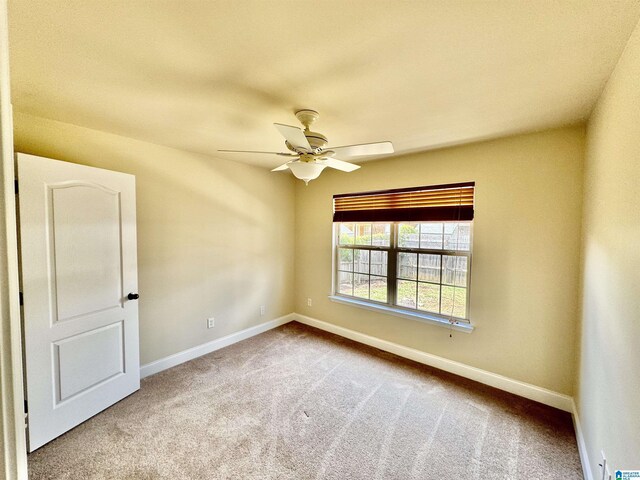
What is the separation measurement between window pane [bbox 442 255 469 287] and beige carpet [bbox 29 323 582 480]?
37.5 inches

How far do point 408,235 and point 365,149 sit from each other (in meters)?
1.58

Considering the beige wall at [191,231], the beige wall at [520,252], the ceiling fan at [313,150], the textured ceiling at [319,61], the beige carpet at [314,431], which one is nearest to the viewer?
the textured ceiling at [319,61]

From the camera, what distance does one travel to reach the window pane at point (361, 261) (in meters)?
3.55

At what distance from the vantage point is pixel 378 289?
135 inches

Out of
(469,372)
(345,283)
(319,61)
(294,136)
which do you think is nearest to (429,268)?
(469,372)

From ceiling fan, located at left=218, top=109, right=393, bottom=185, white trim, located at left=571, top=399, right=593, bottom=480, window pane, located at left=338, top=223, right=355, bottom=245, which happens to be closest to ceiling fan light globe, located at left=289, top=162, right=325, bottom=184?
ceiling fan, located at left=218, top=109, right=393, bottom=185

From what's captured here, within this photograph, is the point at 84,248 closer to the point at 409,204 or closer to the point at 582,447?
the point at 409,204

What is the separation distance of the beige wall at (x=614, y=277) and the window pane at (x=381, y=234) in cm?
177

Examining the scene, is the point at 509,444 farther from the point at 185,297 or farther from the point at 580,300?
the point at 185,297

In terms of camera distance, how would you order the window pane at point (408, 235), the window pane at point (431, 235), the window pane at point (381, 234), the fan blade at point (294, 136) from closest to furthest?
the fan blade at point (294, 136)
the window pane at point (431, 235)
the window pane at point (408, 235)
the window pane at point (381, 234)

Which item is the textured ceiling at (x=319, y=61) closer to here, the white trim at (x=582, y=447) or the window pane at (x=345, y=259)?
the window pane at (x=345, y=259)

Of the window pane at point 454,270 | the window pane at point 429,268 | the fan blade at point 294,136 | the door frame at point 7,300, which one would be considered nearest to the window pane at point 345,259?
the window pane at point 429,268

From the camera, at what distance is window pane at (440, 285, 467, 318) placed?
108 inches

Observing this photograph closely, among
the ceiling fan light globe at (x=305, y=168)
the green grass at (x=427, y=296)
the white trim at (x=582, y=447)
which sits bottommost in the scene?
the white trim at (x=582, y=447)
